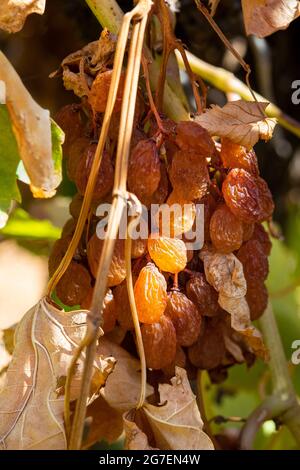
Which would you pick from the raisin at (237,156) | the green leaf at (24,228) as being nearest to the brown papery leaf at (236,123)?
the raisin at (237,156)

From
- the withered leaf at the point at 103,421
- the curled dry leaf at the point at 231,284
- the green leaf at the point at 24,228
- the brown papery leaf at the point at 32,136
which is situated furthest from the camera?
the green leaf at the point at 24,228

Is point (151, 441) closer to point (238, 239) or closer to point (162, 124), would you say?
point (238, 239)

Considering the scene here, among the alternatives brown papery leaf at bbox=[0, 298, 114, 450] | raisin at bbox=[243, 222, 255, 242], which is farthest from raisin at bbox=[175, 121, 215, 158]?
brown papery leaf at bbox=[0, 298, 114, 450]

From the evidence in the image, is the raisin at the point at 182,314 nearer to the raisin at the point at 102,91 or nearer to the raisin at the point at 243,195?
the raisin at the point at 243,195

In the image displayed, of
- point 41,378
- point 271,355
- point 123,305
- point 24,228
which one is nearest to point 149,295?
point 123,305

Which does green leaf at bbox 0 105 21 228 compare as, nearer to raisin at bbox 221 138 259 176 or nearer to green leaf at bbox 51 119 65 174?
green leaf at bbox 51 119 65 174

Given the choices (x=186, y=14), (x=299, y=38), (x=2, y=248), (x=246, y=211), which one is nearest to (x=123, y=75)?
(x=246, y=211)
